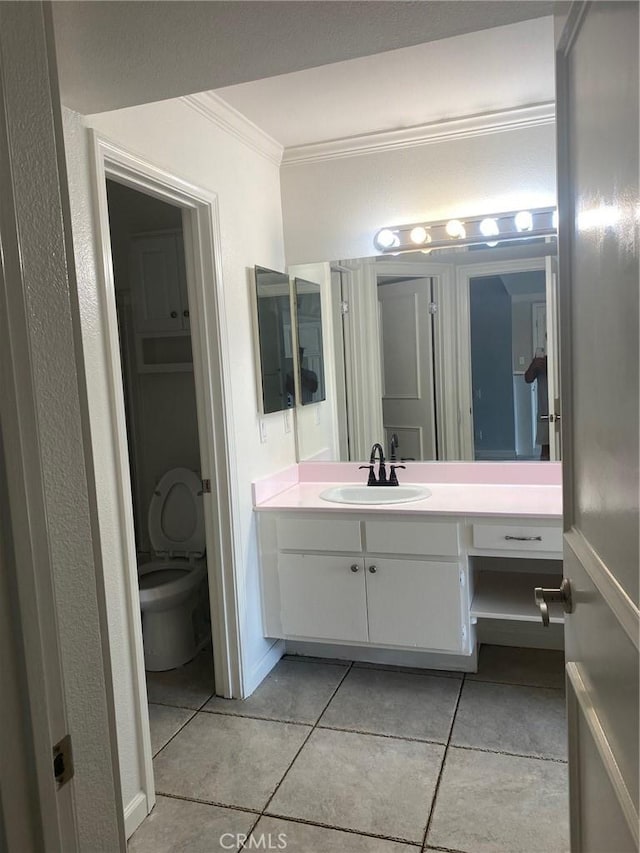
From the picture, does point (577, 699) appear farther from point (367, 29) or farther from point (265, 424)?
point (265, 424)

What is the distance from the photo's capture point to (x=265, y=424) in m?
3.02

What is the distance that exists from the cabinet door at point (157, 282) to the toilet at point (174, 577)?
804mm

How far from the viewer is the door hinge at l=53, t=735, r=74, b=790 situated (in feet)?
2.69

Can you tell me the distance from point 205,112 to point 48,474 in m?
2.06

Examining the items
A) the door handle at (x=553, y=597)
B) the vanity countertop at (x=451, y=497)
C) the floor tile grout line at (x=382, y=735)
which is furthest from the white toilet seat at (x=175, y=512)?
the door handle at (x=553, y=597)

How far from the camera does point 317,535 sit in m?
2.82

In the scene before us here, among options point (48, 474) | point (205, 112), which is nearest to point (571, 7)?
point (48, 474)

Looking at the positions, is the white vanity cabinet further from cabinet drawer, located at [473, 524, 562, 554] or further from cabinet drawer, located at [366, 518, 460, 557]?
cabinet drawer, located at [473, 524, 562, 554]

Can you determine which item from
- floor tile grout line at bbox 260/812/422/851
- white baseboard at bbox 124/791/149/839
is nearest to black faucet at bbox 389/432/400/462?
floor tile grout line at bbox 260/812/422/851

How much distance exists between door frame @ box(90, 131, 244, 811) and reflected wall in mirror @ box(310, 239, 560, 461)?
2.85 feet

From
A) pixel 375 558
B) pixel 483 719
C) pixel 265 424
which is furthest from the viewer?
pixel 265 424

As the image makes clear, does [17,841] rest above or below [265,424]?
below

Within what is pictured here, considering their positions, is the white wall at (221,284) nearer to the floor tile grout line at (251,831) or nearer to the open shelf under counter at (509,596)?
the floor tile grout line at (251,831)

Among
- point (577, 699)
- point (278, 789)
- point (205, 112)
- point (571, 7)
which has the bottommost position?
point (278, 789)
